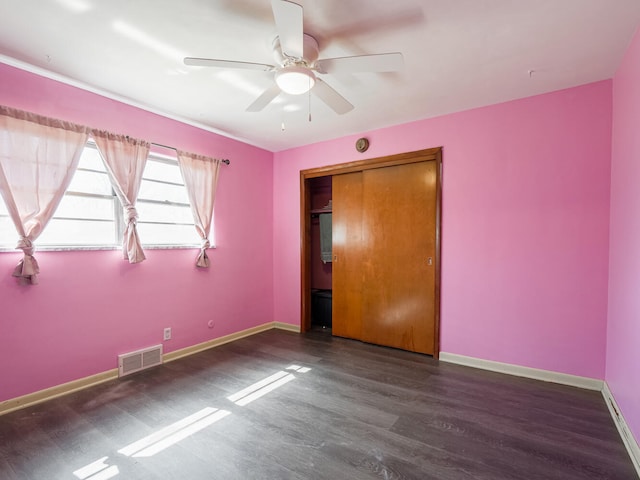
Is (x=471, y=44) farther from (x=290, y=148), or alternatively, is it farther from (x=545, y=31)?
(x=290, y=148)

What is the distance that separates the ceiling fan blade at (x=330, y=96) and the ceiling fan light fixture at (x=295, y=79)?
3.9 inches

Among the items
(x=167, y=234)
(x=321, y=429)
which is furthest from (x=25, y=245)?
(x=321, y=429)

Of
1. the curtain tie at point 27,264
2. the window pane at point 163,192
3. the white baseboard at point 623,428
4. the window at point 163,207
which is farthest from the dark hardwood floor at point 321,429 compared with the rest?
the window pane at point 163,192

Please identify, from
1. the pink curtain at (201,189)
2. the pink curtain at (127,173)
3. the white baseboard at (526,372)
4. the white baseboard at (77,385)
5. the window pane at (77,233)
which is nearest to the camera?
the white baseboard at (77,385)

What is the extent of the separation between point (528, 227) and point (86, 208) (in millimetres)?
3927

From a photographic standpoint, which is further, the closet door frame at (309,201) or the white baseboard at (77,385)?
the closet door frame at (309,201)

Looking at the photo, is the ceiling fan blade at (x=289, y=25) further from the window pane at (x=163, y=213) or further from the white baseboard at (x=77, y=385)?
the white baseboard at (x=77, y=385)

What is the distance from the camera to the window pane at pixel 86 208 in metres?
2.46

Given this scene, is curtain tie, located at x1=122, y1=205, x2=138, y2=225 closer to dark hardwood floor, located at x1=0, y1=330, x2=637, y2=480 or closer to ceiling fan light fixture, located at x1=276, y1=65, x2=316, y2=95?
dark hardwood floor, located at x1=0, y1=330, x2=637, y2=480

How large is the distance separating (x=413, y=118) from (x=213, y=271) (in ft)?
9.42

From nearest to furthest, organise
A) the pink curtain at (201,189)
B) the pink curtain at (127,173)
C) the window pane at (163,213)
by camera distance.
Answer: the pink curtain at (127,173), the window pane at (163,213), the pink curtain at (201,189)

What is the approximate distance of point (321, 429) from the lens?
198 cm

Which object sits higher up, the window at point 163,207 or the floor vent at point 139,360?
the window at point 163,207

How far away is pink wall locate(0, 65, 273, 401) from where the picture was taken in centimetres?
221
